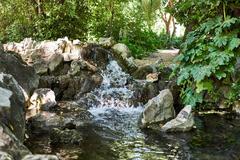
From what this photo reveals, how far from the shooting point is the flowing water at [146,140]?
8.15 m

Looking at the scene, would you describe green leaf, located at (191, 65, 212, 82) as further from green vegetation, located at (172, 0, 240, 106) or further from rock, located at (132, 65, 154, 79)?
rock, located at (132, 65, 154, 79)

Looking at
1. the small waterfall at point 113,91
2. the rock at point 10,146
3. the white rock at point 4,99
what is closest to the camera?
the rock at point 10,146

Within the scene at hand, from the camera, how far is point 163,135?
9.84 meters

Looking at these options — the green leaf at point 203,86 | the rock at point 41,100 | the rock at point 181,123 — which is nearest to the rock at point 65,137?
the rock at point 41,100

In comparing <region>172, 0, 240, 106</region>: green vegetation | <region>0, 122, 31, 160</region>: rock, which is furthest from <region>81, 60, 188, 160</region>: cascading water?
<region>172, 0, 240, 106</region>: green vegetation

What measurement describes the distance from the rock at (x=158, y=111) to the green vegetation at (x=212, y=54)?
7.93 m

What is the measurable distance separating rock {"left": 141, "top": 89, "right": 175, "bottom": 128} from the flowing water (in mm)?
377

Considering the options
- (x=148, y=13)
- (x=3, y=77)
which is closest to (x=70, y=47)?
(x=148, y=13)

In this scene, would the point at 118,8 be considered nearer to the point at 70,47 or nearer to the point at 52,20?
the point at 52,20

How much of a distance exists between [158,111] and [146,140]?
5.91ft

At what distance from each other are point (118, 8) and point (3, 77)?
16289 mm

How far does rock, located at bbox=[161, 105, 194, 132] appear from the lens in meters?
10.1

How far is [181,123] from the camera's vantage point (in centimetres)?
1014

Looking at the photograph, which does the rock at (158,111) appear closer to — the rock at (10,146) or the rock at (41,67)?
the rock at (41,67)
